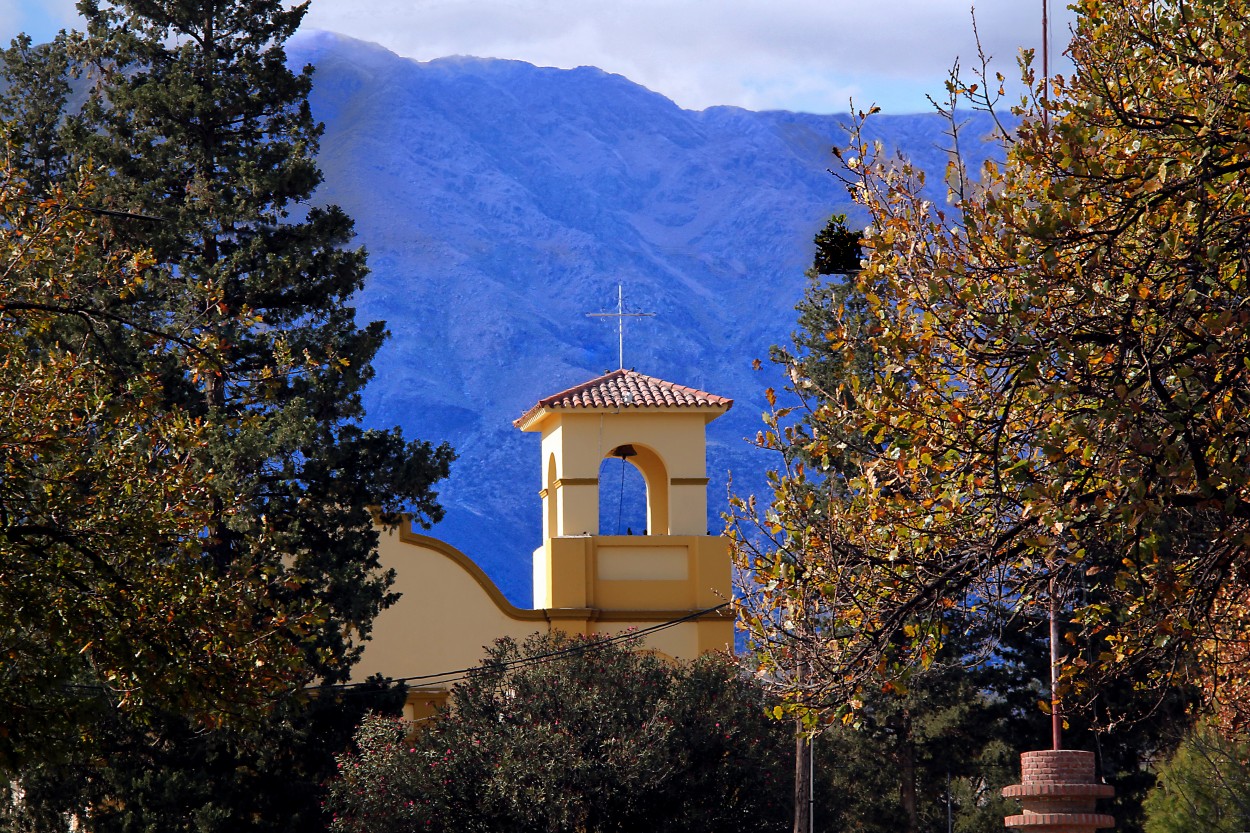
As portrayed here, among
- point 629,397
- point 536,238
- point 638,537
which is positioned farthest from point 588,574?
point 536,238

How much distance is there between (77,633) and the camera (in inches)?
385

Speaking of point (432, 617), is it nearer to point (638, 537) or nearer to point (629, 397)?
point (638, 537)

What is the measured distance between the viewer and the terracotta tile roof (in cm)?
2706

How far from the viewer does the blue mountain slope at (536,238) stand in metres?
84.3

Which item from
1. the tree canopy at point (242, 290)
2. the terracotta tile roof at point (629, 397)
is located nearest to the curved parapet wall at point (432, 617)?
the tree canopy at point (242, 290)

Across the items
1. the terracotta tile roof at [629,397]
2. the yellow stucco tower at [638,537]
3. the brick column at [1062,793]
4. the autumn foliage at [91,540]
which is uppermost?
the terracotta tile roof at [629,397]

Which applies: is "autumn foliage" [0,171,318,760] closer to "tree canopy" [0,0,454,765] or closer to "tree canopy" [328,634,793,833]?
"tree canopy" [0,0,454,765]

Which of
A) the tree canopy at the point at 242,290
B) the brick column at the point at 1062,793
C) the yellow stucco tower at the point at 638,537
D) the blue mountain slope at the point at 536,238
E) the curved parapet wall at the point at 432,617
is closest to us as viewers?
the brick column at the point at 1062,793

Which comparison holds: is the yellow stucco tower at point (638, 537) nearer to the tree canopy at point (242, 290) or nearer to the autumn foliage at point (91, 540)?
the tree canopy at point (242, 290)

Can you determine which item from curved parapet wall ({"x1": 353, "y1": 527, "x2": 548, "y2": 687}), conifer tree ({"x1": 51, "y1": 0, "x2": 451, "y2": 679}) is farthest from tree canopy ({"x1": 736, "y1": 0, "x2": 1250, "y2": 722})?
curved parapet wall ({"x1": 353, "y1": 527, "x2": 548, "y2": 687})

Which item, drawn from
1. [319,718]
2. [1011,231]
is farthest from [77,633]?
[319,718]

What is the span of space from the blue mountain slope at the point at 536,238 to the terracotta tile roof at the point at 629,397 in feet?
159

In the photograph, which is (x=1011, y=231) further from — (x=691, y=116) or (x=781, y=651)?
(x=691, y=116)

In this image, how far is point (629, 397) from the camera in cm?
2756
